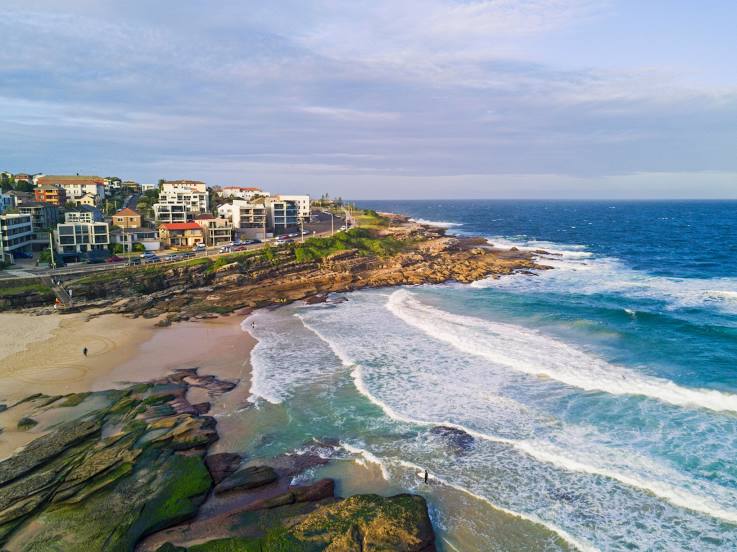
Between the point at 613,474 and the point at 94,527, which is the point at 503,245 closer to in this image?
the point at 613,474

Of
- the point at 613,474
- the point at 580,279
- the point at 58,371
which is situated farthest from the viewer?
the point at 580,279

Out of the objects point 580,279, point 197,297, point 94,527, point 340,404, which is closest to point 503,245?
point 580,279

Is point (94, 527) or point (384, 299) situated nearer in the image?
point (94, 527)

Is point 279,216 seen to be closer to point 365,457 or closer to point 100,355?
point 100,355

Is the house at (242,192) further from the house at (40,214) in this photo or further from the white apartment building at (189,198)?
the house at (40,214)

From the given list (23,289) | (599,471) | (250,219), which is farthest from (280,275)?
(599,471)

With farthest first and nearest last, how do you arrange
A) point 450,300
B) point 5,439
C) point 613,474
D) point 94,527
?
1. point 450,300
2. point 5,439
3. point 613,474
4. point 94,527

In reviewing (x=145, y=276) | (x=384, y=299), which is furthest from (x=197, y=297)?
(x=384, y=299)
